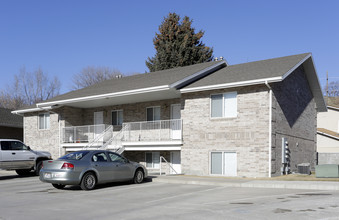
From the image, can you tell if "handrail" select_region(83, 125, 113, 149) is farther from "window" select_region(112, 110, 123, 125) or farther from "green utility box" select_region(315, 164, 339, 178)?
"green utility box" select_region(315, 164, 339, 178)

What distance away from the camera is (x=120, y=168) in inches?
550

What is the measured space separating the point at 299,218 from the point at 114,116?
714 inches

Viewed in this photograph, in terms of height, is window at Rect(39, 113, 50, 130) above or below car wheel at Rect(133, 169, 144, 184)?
above

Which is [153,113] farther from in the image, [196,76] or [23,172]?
[23,172]

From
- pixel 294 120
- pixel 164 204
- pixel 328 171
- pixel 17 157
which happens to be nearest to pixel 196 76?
pixel 294 120

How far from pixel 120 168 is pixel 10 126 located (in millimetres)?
22109

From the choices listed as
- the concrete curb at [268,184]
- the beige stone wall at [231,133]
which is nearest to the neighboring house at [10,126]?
the beige stone wall at [231,133]

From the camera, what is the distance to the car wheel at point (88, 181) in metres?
12.7

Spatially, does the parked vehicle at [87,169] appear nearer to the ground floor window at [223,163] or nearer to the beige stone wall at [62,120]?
the ground floor window at [223,163]

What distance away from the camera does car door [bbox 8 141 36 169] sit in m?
17.8

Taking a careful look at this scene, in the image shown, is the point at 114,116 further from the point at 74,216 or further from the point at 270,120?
the point at 74,216

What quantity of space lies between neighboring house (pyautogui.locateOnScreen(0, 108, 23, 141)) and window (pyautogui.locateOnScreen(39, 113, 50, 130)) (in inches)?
274

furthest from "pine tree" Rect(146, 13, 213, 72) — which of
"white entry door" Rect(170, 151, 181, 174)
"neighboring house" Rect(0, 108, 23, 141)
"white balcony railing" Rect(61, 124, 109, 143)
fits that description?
"white entry door" Rect(170, 151, 181, 174)

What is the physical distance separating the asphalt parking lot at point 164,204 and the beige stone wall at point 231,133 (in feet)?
12.1
